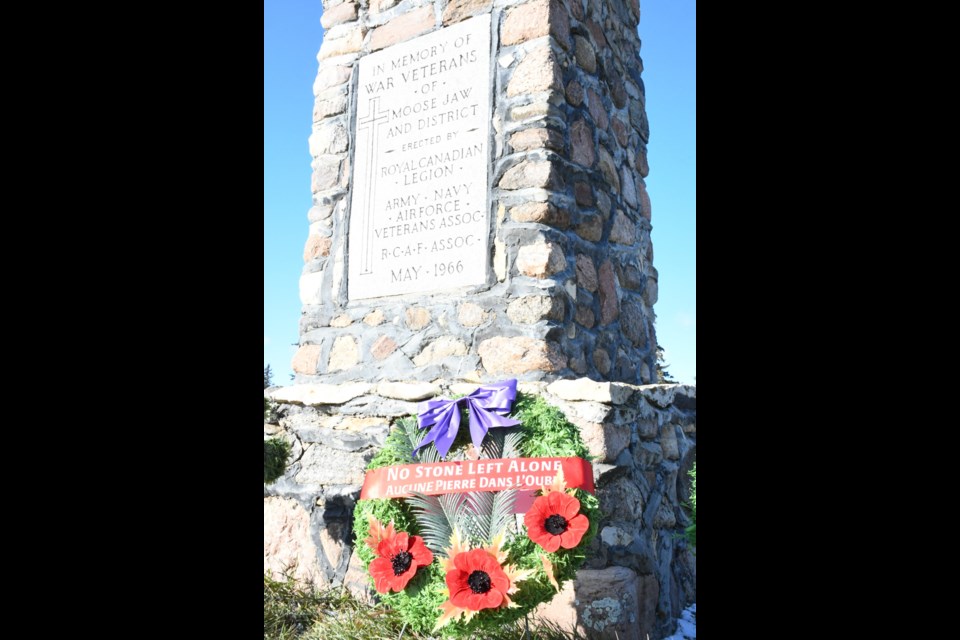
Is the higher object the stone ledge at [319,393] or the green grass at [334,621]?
the stone ledge at [319,393]

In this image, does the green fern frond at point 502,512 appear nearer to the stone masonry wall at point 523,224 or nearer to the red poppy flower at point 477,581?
the red poppy flower at point 477,581

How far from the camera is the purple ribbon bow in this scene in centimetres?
304

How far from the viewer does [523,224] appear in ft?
12.2

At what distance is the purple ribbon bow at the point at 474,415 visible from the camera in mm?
3041

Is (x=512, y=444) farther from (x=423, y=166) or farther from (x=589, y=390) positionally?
(x=423, y=166)

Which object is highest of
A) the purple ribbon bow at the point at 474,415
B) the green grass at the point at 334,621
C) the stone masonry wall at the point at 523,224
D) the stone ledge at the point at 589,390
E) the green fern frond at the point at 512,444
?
the stone masonry wall at the point at 523,224

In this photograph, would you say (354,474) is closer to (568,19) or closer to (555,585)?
(555,585)

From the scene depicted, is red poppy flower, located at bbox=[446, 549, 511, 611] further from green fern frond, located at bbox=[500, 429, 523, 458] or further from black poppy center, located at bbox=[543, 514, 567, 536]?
green fern frond, located at bbox=[500, 429, 523, 458]

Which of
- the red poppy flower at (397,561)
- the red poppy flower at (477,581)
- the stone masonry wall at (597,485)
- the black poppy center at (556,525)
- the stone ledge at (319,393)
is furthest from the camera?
the stone ledge at (319,393)

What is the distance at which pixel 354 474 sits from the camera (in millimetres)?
3809

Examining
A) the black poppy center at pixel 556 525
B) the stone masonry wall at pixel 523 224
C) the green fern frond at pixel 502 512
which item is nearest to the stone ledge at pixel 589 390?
the stone masonry wall at pixel 523 224

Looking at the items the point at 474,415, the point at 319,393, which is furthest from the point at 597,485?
the point at 319,393

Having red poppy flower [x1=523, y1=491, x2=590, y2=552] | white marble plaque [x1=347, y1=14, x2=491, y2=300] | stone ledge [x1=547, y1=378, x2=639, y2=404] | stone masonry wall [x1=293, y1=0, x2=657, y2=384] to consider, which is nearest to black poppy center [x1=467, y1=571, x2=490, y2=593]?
red poppy flower [x1=523, y1=491, x2=590, y2=552]
